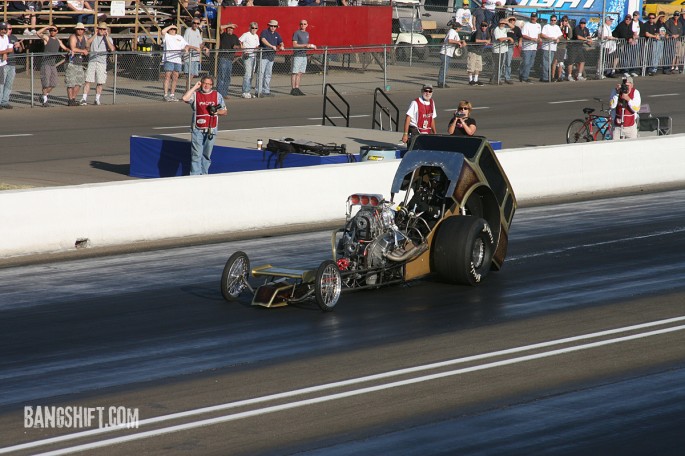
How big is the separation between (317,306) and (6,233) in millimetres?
5141

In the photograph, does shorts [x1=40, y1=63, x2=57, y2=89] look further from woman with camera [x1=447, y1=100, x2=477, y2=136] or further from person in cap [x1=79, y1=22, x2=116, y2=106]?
woman with camera [x1=447, y1=100, x2=477, y2=136]

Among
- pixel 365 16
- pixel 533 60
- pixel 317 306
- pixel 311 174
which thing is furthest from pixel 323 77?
pixel 317 306

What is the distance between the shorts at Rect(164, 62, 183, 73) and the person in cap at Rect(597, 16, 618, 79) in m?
14.4

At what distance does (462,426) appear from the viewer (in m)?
8.88

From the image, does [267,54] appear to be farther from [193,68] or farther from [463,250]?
[463,250]

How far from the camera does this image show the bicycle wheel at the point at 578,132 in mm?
26188

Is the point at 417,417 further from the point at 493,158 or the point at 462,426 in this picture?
the point at 493,158

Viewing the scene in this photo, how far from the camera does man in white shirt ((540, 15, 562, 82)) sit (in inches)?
1446

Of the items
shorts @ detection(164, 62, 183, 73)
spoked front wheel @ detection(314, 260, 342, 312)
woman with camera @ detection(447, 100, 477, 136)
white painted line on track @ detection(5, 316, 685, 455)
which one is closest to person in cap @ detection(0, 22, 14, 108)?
shorts @ detection(164, 62, 183, 73)

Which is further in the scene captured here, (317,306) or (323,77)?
(323,77)

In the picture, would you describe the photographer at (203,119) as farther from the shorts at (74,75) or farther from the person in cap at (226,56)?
the person in cap at (226,56)

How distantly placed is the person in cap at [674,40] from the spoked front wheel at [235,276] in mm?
29920

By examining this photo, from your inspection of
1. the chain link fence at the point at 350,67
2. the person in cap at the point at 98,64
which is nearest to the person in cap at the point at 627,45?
the chain link fence at the point at 350,67

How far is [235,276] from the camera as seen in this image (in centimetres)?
1280
